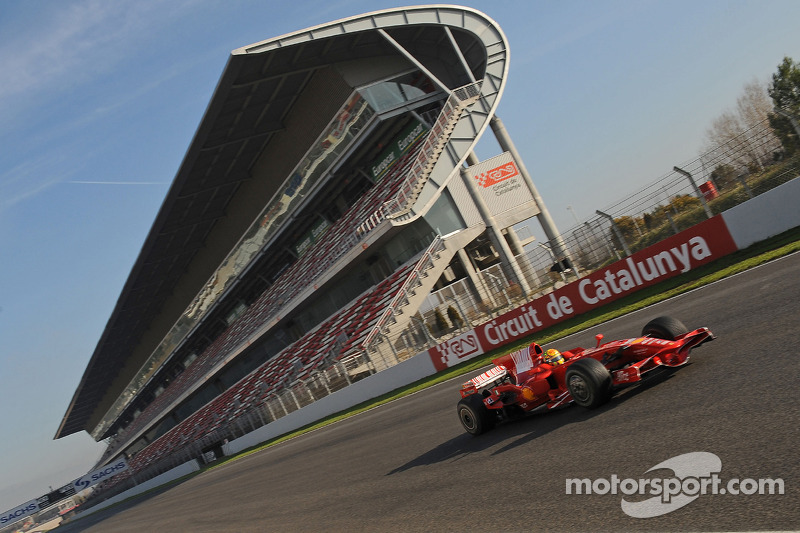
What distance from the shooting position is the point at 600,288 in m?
16.2

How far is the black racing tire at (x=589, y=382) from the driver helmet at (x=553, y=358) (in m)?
0.64

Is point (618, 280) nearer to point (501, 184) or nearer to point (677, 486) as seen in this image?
point (677, 486)

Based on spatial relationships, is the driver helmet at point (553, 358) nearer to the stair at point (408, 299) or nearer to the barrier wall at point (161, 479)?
the stair at point (408, 299)

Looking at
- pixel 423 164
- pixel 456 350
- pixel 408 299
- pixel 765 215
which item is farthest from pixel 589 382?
pixel 423 164

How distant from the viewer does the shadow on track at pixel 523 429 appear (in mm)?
7719

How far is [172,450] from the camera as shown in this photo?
4538 centimetres

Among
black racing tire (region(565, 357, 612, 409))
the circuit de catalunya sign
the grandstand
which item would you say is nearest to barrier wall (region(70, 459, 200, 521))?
the grandstand

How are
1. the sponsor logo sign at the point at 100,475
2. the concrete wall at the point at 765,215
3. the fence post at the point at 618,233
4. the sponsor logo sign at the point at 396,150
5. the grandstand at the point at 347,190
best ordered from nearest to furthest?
the concrete wall at the point at 765,215 < the fence post at the point at 618,233 < the grandstand at the point at 347,190 < the sponsor logo sign at the point at 396,150 < the sponsor logo sign at the point at 100,475

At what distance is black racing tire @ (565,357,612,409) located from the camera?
738 centimetres

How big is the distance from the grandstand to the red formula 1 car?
8882 mm

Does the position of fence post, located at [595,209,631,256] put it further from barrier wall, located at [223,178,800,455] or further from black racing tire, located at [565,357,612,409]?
black racing tire, located at [565,357,612,409]

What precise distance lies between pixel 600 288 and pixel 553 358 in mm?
8313

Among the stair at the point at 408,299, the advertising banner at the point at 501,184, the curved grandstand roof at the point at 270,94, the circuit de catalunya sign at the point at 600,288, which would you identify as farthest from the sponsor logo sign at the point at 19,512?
the circuit de catalunya sign at the point at 600,288

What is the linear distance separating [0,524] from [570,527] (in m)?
75.9
